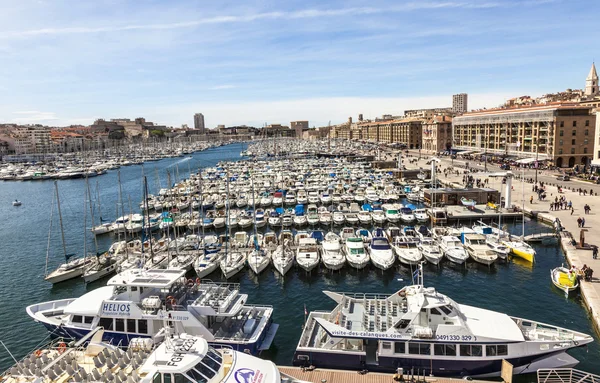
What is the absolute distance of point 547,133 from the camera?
92438mm

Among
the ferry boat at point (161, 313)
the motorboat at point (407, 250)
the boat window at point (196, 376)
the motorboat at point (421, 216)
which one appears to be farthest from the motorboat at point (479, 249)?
the boat window at point (196, 376)

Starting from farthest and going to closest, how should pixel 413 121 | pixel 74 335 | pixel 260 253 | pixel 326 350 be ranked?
pixel 413 121 → pixel 260 253 → pixel 74 335 → pixel 326 350

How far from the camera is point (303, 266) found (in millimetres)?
36219

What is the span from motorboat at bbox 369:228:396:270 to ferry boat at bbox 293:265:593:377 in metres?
14.3

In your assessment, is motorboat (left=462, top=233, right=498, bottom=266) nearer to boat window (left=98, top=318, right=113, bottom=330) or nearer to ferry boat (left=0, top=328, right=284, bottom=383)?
ferry boat (left=0, top=328, right=284, bottom=383)

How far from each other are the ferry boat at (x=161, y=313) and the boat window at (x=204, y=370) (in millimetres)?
8064

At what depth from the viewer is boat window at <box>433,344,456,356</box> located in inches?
779

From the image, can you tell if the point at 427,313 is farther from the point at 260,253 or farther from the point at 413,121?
the point at 413,121

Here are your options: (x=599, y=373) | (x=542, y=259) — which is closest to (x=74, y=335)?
(x=599, y=373)

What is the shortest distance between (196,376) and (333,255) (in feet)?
83.8

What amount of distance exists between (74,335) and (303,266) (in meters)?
18.8

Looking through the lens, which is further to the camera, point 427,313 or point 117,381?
point 427,313

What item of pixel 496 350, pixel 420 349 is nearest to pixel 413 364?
pixel 420 349

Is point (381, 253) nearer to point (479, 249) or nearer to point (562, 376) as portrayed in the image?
point (479, 249)
